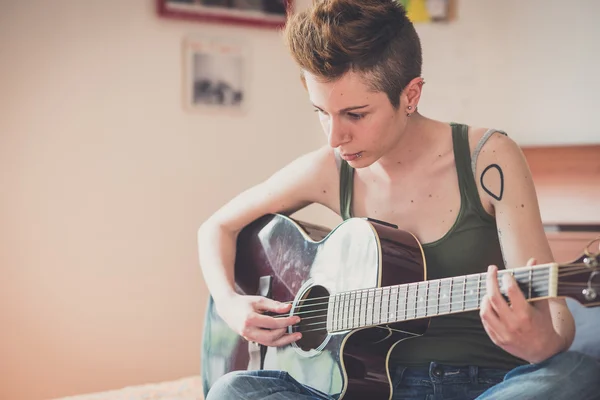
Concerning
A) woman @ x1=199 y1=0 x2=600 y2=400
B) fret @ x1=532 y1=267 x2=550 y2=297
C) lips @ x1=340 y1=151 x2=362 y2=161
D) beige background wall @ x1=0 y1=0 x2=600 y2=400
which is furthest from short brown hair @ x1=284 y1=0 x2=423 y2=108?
beige background wall @ x1=0 y1=0 x2=600 y2=400

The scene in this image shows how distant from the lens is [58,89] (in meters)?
2.35

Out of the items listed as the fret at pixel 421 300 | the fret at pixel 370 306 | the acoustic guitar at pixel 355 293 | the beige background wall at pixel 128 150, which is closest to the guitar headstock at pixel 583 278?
the acoustic guitar at pixel 355 293

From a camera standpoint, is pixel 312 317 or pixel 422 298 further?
pixel 312 317

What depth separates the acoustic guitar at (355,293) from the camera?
99cm

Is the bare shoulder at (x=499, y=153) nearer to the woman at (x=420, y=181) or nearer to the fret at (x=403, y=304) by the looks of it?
the woman at (x=420, y=181)

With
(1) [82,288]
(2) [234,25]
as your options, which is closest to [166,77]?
(2) [234,25]

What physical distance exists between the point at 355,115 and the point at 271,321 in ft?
1.44

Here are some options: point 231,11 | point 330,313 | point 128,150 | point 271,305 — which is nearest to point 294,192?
point 271,305

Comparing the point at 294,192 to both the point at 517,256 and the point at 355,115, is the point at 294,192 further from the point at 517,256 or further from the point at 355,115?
the point at 517,256

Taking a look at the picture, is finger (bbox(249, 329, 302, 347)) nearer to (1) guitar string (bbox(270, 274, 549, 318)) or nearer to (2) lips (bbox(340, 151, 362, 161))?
(1) guitar string (bbox(270, 274, 549, 318))

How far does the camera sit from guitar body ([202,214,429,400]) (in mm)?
1194

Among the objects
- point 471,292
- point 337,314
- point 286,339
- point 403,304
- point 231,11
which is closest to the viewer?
point 471,292

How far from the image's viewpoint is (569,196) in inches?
77.5

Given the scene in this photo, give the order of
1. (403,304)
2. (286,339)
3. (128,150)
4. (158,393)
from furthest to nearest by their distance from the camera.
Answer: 1. (128,150)
2. (158,393)
3. (286,339)
4. (403,304)
